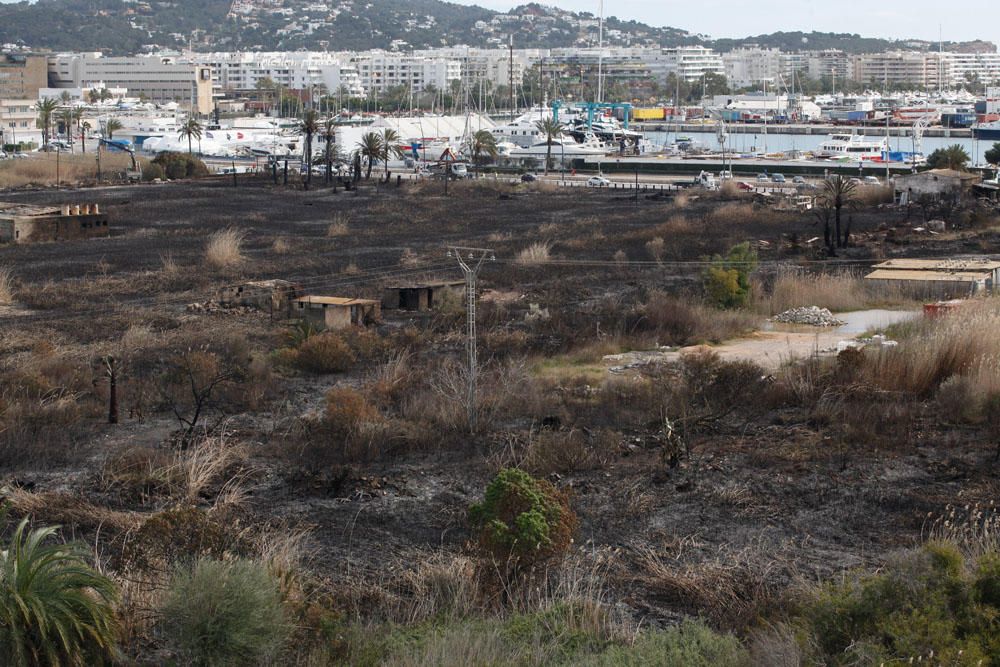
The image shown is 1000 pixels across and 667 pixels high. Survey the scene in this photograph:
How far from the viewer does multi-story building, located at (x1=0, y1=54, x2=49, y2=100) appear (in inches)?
5418

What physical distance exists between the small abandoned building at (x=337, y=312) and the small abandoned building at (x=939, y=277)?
436 inches

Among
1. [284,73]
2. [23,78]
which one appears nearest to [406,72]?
[284,73]

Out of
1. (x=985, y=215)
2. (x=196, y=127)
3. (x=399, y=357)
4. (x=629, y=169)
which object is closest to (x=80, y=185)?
(x=196, y=127)

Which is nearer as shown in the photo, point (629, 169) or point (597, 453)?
point (597, 453)

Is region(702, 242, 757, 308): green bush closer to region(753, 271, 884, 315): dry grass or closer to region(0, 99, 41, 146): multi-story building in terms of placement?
region(753, 271, 884, 315): dry grass

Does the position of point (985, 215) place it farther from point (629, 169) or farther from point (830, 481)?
point (629, 169)

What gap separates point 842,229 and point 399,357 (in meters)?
24.5

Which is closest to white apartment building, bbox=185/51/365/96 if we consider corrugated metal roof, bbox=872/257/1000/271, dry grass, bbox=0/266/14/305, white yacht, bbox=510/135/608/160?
white yacht, bbox=510/135/608/160

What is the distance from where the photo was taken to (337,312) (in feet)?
82.0

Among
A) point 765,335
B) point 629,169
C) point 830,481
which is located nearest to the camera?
point 830,481

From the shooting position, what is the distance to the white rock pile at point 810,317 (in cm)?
2453

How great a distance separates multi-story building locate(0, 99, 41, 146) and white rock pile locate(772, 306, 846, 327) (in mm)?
76465

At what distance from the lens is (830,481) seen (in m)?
14.4

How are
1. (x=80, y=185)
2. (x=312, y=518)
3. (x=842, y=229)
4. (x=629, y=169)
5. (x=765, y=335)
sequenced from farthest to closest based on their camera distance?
1. (x=629, y=169)
2. (x=80, y=185)
3. (x=842, y=229)
4. (x=765, y=335)
5. (x=312, y=518)
